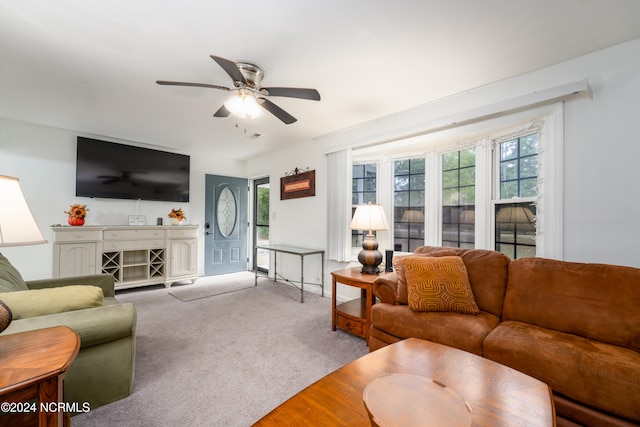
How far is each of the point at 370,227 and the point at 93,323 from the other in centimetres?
229

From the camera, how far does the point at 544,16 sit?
5.45ft

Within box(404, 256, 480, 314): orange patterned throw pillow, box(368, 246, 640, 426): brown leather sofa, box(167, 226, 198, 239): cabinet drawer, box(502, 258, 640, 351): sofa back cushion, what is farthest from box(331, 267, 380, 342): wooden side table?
box(167, 226, 198, 239): cabinet drawer

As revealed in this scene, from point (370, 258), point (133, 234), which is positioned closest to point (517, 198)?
point (370, 258)

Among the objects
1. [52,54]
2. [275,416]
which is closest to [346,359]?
[275,416]

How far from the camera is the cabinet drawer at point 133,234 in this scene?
3.84 meters

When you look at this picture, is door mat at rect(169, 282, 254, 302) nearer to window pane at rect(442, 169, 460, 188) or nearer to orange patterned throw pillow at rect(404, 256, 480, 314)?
orange patterned throw pillow at rect(404, 256, 480, 314)

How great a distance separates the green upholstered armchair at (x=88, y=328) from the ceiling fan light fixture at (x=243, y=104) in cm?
168

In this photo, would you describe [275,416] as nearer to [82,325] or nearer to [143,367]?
[82,325]

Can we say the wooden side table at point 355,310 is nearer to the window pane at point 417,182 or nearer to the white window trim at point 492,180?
the white window trim at point 492,180

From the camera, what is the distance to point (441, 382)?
1099 mm

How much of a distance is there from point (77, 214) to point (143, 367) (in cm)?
288

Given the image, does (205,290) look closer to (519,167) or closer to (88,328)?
(88,328)

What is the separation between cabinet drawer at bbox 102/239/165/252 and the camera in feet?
12.5

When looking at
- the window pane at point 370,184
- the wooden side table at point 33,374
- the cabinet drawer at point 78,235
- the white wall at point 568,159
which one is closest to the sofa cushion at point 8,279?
the wooden side table at point 33,374
